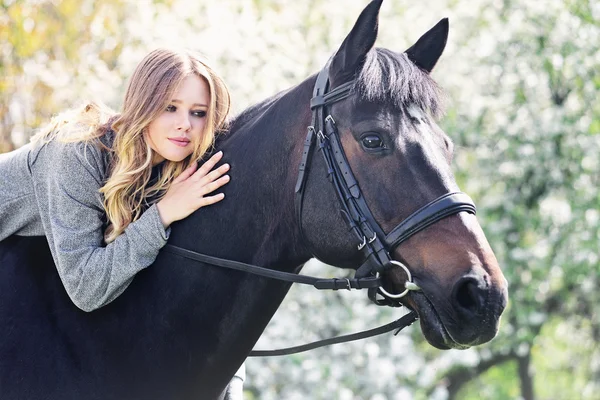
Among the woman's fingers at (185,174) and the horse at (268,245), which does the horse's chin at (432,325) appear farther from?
the woman's fingers at (185,174)

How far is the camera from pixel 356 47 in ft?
8.87

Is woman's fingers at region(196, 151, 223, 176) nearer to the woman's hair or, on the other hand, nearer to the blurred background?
the woman's hair

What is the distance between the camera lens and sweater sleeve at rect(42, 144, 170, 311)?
2.64m

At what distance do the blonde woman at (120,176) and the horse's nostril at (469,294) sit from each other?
93 centimetres

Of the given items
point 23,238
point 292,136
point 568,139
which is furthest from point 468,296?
Result: point 568,139

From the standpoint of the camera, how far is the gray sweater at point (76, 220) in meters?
2.65

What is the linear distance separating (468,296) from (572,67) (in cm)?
559

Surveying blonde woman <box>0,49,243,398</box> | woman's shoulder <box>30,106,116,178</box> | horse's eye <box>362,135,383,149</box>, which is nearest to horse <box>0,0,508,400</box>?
horse's eye <box>362,135,383,149</box>

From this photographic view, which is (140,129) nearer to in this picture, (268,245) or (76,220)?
(76,220)

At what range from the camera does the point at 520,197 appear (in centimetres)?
766

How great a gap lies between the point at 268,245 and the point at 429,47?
967 millimetres

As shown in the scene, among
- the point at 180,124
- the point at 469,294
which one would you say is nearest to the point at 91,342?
the point at 180,124

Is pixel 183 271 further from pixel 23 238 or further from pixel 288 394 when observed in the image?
pixel 288 394

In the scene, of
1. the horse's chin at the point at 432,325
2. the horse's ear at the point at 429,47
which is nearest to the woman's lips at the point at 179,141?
the horse's ear at the point at 429,47
